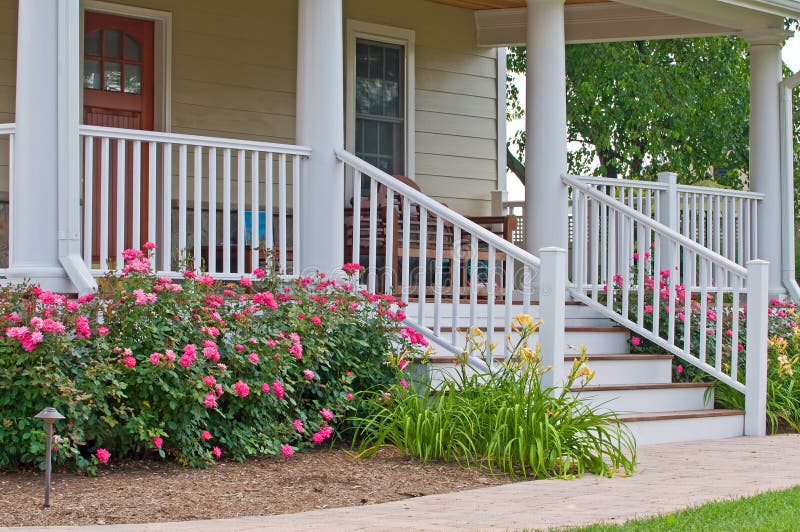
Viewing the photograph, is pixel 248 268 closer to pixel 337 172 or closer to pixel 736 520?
pixel 337 172

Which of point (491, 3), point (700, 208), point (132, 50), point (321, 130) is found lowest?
point (700, 208)

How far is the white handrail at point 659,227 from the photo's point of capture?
305 inches

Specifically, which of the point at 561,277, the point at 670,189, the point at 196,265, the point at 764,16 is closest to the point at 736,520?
the point at 561,277

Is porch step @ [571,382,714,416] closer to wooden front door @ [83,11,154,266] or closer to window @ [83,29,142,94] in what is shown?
wooden front door @ [83,11,154,266]

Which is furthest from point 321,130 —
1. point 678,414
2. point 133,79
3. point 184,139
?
point 678,414

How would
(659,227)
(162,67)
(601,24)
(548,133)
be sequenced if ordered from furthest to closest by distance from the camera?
(601,24) → (162,67) → (548,133) → (659,227)

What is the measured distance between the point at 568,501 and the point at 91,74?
18.7 ft

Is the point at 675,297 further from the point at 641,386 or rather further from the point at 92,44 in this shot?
the point at 92,44

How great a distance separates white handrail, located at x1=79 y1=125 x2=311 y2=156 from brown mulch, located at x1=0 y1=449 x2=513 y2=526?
2.04 meters

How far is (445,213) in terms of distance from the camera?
693 cm

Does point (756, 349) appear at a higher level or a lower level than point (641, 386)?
higher

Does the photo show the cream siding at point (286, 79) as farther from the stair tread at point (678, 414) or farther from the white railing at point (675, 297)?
the stair tread at point (678, 414)

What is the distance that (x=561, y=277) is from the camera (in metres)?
6.26

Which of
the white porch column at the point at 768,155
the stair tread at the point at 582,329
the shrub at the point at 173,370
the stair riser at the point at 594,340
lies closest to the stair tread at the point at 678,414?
the stair riser at the point at 594,340
